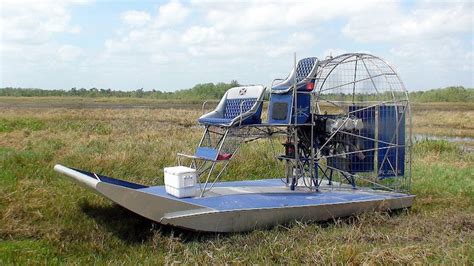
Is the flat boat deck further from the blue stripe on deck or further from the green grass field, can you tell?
the green grass field

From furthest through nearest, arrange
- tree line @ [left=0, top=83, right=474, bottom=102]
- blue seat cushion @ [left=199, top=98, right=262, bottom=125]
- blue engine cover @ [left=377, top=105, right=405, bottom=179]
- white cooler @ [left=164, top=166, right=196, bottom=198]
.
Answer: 1. tree line @ [left=0, top=83, right=474, bottom=102]
2. blue engine cover @ [left=377, top=105, right=405, bottom=179]
3. blue seat cushion @ [left=199, top=98, right=262, bottom=125]
4. white cooler @ [left=164, top=166, right=196, bottom=198]

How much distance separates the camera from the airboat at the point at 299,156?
8273 mm

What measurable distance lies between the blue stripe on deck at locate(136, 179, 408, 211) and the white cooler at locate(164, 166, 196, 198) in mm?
133

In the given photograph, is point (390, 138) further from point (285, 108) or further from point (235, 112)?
point (235, 112)

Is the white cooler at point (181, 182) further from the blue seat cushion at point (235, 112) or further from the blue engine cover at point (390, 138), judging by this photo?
the blue engine cover at point (390, 138)

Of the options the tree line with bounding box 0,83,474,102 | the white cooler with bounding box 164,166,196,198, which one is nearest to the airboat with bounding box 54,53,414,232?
the white cooler with bounding box 164,166,196,198

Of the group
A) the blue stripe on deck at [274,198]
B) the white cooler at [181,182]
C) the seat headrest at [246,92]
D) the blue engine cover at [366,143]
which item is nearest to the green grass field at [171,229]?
the blue stripe on deck at [274,198]

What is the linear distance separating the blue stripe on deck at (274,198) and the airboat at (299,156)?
0.02 m

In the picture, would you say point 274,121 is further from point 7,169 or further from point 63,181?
point 7,169

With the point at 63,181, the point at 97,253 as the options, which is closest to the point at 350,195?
the point at 97,253

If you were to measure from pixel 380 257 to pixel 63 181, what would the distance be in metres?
6.30

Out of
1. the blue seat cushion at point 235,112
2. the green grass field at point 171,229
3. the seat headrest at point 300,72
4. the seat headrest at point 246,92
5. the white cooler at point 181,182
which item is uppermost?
the seat headrest at point 300,72

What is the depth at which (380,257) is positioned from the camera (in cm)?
623

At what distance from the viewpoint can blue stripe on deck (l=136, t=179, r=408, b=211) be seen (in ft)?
27.5
